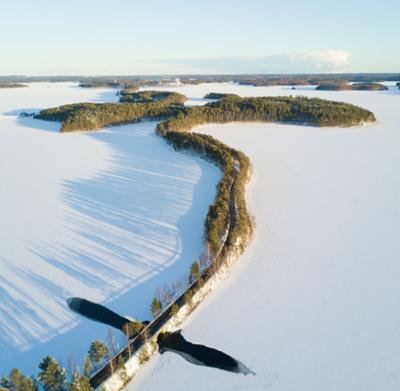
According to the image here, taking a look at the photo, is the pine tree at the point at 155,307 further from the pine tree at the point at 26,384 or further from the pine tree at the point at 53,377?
the pine tree at the point at 26,384

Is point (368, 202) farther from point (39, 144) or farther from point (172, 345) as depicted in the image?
point (39, 144)

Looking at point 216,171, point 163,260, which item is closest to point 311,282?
point 163,260

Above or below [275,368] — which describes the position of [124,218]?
above

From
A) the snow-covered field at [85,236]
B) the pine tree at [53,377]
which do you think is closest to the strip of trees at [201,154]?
the pine tree at [53,377]

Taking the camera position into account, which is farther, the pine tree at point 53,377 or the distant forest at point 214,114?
the distant forest at point 214,114

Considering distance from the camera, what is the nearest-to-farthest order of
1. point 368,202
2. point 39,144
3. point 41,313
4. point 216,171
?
point 41,313 → point 368,202 → point 216,171 → point 39,144

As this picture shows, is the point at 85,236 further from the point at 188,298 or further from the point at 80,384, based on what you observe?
the point at 80,384
